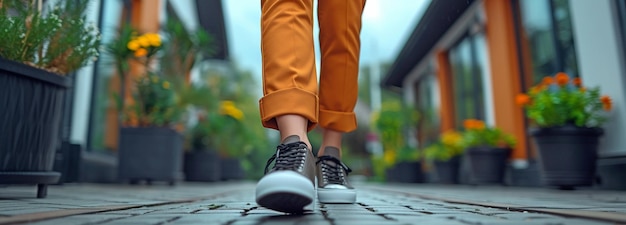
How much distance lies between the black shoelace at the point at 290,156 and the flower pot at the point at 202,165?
4.46 metres

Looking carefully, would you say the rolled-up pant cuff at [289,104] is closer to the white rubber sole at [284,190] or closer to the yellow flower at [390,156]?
the white rubber sole at [284,190]

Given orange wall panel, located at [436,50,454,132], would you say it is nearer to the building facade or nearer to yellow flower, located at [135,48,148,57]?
the building facade

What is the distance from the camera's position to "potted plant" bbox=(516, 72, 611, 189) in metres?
3.05

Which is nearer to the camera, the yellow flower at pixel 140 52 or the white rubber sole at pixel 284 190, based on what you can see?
the white rubber sole at pixel 284 190

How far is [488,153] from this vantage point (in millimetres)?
4707

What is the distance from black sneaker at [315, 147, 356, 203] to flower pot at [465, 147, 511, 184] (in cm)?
351

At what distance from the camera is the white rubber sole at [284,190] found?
95 cm

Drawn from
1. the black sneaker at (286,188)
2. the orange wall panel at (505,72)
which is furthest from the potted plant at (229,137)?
the black sneaker at (286,188)

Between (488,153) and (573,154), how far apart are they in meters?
1.63

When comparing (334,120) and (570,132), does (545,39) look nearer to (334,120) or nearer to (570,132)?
(570,132)

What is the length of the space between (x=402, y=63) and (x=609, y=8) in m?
5.82

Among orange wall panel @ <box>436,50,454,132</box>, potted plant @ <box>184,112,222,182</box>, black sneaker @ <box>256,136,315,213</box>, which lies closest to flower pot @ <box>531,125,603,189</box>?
black sneaker @ <box>256,136,315,213</box>

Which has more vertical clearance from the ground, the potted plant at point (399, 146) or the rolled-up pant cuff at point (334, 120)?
the potted plant at point (399, 146)

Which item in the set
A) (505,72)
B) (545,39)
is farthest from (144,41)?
(505,72)
